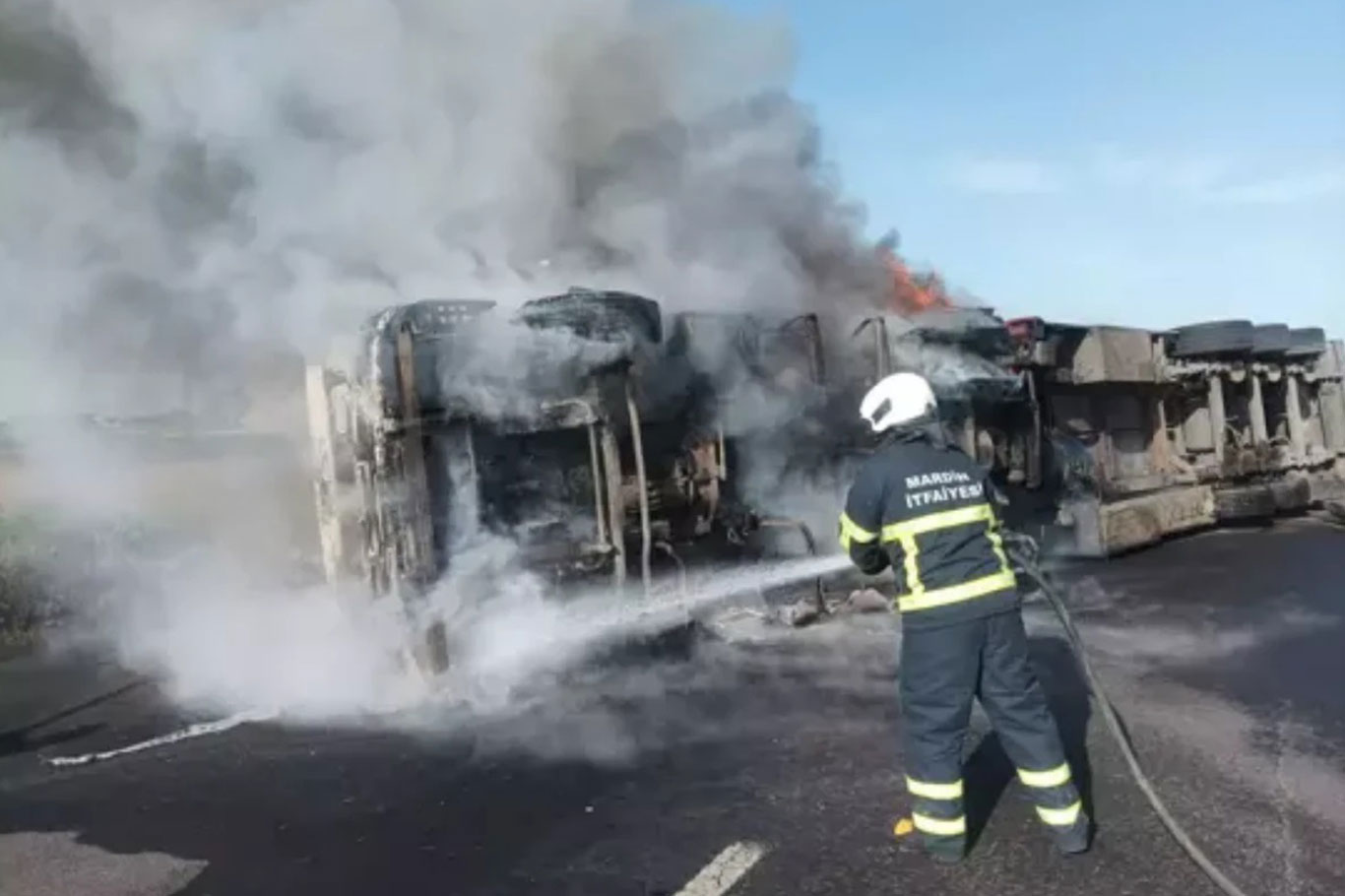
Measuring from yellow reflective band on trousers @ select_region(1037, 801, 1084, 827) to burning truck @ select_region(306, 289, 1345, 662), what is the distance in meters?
3.29

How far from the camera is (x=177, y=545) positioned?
1048cm

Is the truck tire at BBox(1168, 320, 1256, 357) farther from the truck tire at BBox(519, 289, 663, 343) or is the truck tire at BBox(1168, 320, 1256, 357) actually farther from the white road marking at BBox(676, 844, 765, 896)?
the white road marking at BBox(676, 844, 765, 896)

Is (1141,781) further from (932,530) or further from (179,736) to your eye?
(179,736)

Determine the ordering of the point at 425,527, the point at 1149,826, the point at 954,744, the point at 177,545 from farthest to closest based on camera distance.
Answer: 1. the point at 177,545
2. the point at 425,527
3. the point at 1149,826
4. the point at 954,744

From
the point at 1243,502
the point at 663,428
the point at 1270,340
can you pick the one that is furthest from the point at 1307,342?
the point at 663,428

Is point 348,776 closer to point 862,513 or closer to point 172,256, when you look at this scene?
point 862,513

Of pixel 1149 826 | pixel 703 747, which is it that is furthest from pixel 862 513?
pixel 703 747

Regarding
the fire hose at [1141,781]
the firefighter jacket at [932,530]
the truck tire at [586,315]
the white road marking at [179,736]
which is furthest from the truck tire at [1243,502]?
the white road marking at [179,736]

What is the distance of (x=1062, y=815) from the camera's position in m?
3.25

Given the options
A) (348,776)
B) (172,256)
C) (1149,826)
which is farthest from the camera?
(172,256)

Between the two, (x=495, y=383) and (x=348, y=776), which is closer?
(x=348, y=776)

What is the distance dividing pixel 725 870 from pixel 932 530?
3.93ft

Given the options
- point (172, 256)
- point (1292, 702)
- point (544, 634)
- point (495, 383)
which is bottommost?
point (1292, 702)

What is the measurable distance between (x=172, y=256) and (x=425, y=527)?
4.70 m
